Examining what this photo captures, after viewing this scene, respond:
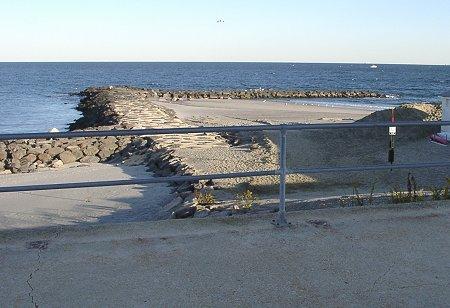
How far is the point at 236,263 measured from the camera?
14.5 feet

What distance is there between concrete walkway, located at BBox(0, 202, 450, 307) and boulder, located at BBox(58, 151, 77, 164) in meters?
14.0

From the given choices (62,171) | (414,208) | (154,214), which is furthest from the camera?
(62,171)

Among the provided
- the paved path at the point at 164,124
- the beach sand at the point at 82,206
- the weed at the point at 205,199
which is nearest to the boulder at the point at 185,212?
the weed at the point at 205,199

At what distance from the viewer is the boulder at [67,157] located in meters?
18.6

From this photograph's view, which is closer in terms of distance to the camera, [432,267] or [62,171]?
[432,267]

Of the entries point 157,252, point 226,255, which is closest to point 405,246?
point 226,255

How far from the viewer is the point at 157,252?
4.61 meters

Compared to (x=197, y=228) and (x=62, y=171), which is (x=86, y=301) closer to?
(x=197, y=228)

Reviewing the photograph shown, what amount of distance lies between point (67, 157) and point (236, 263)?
50.0 feet

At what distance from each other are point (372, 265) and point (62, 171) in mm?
13028

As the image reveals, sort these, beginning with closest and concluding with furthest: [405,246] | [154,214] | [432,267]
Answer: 1. [432,267]
2. [405,246]
3. [154,214]

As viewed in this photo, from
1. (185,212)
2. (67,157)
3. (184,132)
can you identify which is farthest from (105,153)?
(184,132)

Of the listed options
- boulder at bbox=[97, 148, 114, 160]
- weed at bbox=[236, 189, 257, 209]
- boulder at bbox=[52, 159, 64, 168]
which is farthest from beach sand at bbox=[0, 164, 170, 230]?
boulder at bbox=[97, 148, 114, 160]

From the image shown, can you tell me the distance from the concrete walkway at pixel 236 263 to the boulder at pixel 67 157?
14.0 metres
